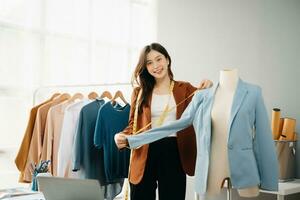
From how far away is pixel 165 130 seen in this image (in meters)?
2.21

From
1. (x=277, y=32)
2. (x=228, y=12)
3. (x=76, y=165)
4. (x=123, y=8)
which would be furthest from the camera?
(x=123, y=8)

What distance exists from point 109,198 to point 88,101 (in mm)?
749

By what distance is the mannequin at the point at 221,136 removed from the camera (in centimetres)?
215

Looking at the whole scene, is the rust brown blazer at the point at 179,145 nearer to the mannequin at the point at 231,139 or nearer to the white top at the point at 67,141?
the mannequin at the point at 231,139

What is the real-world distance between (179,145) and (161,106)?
26cm

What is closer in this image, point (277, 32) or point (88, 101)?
point (88, 101)

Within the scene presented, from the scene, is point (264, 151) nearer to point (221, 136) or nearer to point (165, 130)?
point (221, 136)

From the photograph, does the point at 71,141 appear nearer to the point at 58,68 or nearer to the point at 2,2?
the point at 58,68

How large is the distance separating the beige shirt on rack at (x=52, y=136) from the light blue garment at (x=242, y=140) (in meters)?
0.83

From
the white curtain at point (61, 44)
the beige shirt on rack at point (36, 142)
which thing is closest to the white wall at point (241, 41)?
the white curtain at point (61, 44)

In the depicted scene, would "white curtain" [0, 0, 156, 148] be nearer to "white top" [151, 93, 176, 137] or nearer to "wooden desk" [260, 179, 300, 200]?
"white top" [151, 93, 176, 137]

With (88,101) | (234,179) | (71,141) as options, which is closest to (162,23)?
(88,101)

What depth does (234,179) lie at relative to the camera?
2092 mm

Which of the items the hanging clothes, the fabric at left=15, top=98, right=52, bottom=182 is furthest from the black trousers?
the fabric at left=15, top=98, right=52, bottom=182
